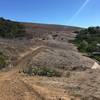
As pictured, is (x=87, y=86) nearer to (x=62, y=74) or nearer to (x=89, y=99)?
(x=89, y=99)

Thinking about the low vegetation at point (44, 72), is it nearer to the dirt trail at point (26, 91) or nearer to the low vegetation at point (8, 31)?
the dirt trail at point (26, 91)

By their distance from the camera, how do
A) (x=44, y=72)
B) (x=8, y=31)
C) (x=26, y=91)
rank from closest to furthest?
1. (x=26, y=91)
2. (x=44, y=72)
3. (x=8, y=31)

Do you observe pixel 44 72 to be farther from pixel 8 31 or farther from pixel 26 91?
pixel 8 31

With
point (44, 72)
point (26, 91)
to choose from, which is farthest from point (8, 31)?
point (26, 91)

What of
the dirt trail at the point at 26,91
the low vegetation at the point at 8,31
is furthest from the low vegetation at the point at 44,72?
the low vegetation at the point at 8,31

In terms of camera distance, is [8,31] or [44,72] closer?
[44,72]

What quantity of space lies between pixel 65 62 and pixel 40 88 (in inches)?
373

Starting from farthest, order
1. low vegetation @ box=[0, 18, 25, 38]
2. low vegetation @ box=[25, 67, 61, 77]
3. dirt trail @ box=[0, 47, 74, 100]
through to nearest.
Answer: low vegetation @ box=[0, 18, 25, 38]
low vegetation @ box=[25, 67, 61, 77]
dirt trail @ box=[0, 47, 74, 100]

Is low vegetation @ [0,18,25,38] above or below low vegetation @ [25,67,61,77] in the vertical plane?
above

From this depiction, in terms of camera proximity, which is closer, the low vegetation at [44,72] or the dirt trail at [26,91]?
the dirt trail at [26,91]

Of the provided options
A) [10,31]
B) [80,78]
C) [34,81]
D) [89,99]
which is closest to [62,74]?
[80,78]

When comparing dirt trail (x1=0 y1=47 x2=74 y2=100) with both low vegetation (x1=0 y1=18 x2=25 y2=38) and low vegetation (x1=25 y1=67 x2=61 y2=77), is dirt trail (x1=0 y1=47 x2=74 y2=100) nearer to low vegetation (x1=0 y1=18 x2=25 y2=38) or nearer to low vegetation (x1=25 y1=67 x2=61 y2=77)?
low vegetation (x1=25 y1=67 x2=61 y2=77)

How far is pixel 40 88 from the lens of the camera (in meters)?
13.4

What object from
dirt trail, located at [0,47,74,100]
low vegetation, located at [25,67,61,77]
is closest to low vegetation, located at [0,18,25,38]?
low vegetation, located at [25,67,61,77]
